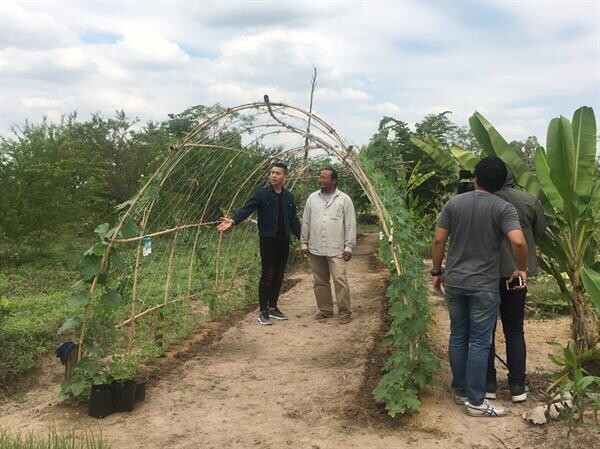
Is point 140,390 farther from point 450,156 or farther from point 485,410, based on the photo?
point 450,156

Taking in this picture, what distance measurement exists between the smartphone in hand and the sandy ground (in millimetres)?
929

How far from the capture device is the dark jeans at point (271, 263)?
703 cm

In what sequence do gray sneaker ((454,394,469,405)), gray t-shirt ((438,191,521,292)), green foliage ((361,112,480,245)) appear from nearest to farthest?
gray t-shirt ((438,191,521,292))
gray sneaker ((454,394,469,405))
green foliage ((361,112,480,245))

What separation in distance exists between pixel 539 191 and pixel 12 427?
15.0 ft

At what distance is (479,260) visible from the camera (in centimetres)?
419

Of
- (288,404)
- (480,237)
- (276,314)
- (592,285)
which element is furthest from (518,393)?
(276,314)

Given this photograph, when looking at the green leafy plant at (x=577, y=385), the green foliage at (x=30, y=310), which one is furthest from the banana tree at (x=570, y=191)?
the green foliage at (x=30, y=310)

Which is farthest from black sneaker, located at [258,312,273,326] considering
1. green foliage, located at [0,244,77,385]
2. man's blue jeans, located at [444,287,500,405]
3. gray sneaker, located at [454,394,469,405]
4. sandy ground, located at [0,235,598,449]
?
man's blue jeans, located at [444,287,500,405]

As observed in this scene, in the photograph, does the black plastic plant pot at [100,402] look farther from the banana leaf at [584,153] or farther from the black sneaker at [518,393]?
the banana leaf at [584,153]

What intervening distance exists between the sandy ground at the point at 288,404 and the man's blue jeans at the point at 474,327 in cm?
26

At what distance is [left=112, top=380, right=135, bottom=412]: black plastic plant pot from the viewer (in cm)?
455

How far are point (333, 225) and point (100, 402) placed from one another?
347 cm

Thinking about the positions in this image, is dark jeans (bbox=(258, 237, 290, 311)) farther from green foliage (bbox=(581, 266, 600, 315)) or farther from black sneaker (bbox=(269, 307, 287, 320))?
green foliage (bbox=(581, 266, 600, 315))

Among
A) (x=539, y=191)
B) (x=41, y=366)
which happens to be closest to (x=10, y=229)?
(x=41, y=366)
